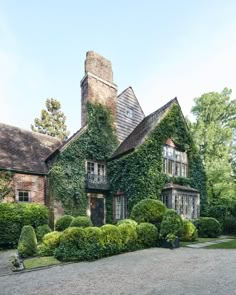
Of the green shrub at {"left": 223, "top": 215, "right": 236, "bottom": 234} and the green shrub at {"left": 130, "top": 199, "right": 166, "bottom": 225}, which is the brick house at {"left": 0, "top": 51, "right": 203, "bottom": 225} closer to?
the green shrub at {"left": 223, "top": 215, "right": 236, "bottom": 234}

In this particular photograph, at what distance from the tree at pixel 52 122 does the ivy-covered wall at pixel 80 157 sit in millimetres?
23854

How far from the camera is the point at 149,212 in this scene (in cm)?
1520

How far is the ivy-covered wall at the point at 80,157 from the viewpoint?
754 inches

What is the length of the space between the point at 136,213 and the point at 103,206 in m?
6.56

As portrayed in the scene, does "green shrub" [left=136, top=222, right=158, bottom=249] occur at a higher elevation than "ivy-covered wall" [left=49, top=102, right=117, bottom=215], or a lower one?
lower

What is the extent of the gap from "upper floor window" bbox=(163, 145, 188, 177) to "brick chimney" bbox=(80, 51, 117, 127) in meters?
6.12

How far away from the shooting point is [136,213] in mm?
15484

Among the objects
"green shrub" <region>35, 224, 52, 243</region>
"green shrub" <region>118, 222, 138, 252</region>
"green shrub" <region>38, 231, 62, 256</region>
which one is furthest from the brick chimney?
"green shrub" <region>38, 231, 62, 256</region>

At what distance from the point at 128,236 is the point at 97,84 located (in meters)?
15.0

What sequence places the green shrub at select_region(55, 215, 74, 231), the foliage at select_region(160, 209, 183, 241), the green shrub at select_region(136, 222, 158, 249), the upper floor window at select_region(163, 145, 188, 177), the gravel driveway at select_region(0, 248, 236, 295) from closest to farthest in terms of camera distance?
the gravel driveway at select_region(0, 248, 236, 295) < the green shrub at select_region(136, 222, 158, 249) < the foliage at select_region(160, 209, 183, 241) < the green shrub at select_region(55, 215, 74, 231) < the upper floor window at select_region(163, 145, 188, 177)

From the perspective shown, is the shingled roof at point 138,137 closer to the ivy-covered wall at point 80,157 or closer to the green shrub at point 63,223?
the ivy-covered wall at point 80,157

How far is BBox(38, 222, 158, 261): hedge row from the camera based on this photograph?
1114 cm

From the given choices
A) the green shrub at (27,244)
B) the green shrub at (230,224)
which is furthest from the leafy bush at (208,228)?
the green shrub at (27,244)

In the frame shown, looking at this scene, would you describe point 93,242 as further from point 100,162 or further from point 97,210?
A: point 100,162
